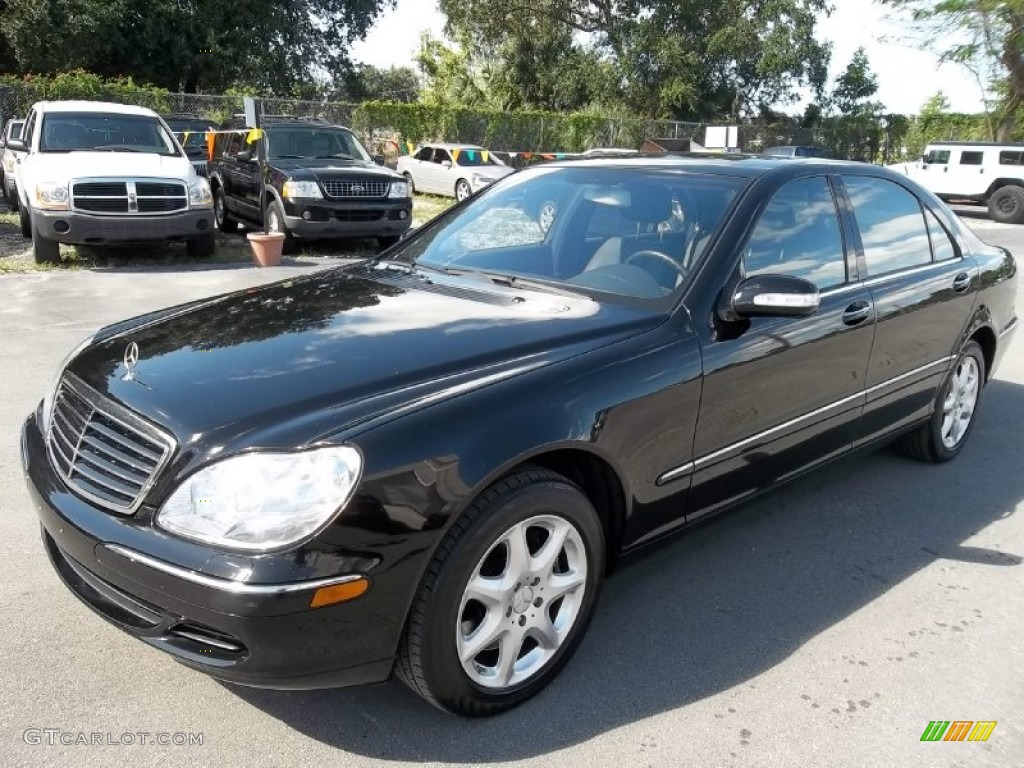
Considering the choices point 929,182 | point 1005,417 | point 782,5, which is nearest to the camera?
point 1005,417

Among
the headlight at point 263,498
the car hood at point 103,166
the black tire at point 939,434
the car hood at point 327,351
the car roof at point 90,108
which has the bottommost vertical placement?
the black tire at point 939,434

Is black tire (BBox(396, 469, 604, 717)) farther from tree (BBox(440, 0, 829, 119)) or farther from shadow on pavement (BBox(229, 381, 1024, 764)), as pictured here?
tree (BBox(440, 0, 829, 119))

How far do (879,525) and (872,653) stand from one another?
1150 mm

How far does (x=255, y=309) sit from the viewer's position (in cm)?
321

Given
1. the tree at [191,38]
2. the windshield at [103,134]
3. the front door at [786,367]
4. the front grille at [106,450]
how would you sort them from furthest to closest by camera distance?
the tree at [191,38] → the windshield at [103,134] → the front door at [786,367] → the front grille at [106,450]

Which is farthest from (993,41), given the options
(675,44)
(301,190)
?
(301,190)

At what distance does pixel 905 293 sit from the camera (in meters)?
3.96

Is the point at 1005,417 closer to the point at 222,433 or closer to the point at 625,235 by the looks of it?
the point at 625,235

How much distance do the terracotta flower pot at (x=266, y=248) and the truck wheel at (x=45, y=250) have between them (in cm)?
220

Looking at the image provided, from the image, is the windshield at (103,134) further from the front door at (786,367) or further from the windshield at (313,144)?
the front door at (786,367)

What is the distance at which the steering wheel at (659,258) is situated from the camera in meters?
3.15

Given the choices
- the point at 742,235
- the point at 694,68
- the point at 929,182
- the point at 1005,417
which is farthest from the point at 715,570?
the point at 694,68

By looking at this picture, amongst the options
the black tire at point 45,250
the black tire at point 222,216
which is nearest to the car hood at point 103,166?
the black tire at point 45,250

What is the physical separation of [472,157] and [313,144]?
860 centimetres
